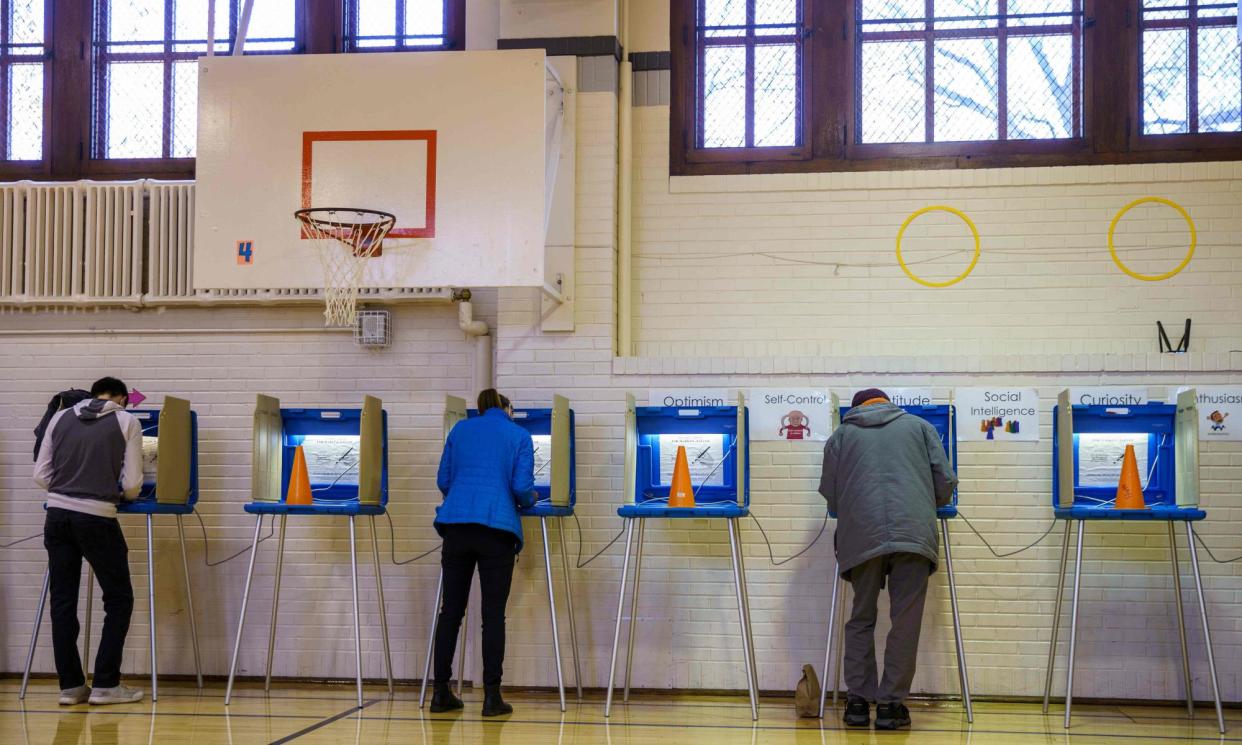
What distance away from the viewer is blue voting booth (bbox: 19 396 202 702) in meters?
6.23

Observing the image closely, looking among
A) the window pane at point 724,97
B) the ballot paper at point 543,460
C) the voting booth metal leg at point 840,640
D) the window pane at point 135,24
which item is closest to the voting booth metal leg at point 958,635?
the voting booth metal leg at point 840,640

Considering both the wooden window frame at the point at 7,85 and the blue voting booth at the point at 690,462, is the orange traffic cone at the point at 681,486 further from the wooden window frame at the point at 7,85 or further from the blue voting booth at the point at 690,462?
the wooden window frame at the point at 7,85

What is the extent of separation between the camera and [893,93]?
6.86m

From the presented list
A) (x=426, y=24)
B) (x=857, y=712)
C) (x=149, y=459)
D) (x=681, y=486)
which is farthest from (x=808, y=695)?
(x=426, y=24)

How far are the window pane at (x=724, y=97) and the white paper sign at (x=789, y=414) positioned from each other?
144 centimetres

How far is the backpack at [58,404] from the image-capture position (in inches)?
250

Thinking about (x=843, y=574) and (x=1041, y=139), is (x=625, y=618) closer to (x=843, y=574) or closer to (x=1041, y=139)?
(x=843, y=574)

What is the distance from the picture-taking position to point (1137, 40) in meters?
6.73

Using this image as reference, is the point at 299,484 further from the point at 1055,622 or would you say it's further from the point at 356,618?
the point at 1055,622

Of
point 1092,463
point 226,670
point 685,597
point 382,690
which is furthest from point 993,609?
point 226,670

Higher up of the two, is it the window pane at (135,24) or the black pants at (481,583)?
the window pane at (135,24)

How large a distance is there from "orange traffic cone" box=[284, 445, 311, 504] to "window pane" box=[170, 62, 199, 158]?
2162 mm

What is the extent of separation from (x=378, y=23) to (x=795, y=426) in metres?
3.29

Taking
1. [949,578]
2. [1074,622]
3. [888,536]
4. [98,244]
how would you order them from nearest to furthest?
[888,536] → [1074,622] → [949,578] → [98,244]
